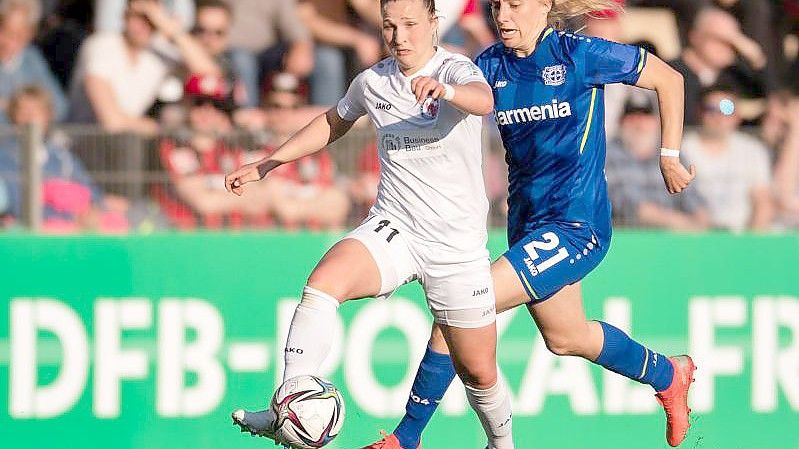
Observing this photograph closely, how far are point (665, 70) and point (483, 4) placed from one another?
5.53 m

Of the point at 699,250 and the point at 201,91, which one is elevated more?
the point at 201,91

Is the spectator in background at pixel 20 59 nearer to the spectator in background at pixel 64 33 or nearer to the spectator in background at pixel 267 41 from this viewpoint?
the spectator in background at pixel 64 33

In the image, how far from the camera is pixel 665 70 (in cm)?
781

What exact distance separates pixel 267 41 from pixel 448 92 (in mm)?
6055

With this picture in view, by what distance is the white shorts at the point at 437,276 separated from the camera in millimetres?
7293

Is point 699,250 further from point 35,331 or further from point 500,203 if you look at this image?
point 35,331

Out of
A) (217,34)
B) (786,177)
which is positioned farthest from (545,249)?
(217,34)

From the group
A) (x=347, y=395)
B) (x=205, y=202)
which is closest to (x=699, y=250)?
(x=347, y=395)

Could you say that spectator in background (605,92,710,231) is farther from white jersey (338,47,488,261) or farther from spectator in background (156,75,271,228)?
white jersey (338,47,488,261)

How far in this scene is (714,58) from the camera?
43.6ft

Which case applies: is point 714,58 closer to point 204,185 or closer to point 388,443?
point 204,185

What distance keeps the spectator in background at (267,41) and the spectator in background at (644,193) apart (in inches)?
104

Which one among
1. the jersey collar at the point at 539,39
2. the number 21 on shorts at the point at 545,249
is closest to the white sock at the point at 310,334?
the number 21 on shorts at the point at 545,249

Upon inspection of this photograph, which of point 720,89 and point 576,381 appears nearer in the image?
point 576,381
